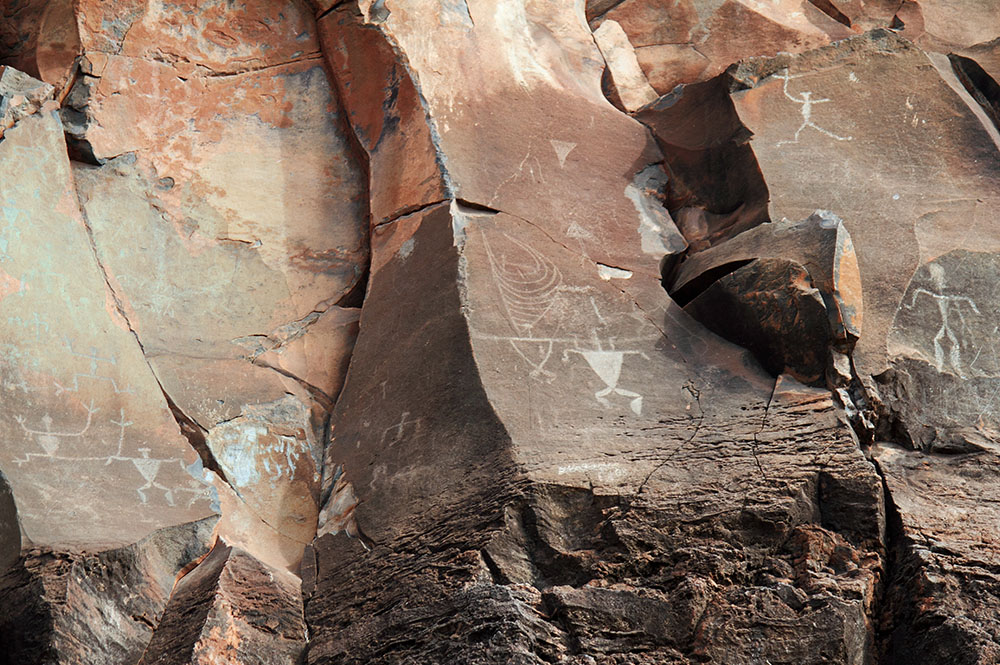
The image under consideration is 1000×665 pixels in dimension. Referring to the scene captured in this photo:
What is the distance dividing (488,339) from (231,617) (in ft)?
4.07

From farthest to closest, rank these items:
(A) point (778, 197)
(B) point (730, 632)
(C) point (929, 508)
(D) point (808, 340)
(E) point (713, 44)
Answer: (E) point (713, 44) < (A) point (778, 197) < (D) point (808, 340) < (C) point (929, 508) < (B) point (730, 632)

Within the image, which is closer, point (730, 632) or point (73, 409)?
point (730, 632)

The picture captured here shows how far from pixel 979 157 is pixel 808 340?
131cm

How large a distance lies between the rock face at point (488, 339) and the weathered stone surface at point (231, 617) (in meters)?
0.01

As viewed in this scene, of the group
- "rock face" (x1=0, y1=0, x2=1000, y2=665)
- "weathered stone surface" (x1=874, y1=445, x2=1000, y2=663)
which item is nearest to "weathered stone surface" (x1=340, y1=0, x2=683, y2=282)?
"rock face" (x1=0, y1=0, x2=1000, y2=665)

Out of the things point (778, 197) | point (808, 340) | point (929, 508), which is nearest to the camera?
point (929, 508)

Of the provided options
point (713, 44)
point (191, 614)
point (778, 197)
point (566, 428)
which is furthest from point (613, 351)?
point (713, 44)

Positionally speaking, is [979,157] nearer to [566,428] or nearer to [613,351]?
[613,351]

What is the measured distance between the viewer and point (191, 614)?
442 cm

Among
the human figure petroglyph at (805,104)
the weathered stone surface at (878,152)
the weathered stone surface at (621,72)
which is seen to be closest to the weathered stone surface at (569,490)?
the weathered stone surface at (878,152)

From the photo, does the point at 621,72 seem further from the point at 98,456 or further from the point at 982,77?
the point at 98,456

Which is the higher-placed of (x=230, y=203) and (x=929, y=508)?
(x=230, y=203)

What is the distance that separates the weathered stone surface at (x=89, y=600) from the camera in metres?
4.25

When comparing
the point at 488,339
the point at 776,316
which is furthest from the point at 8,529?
the point at 776,316
